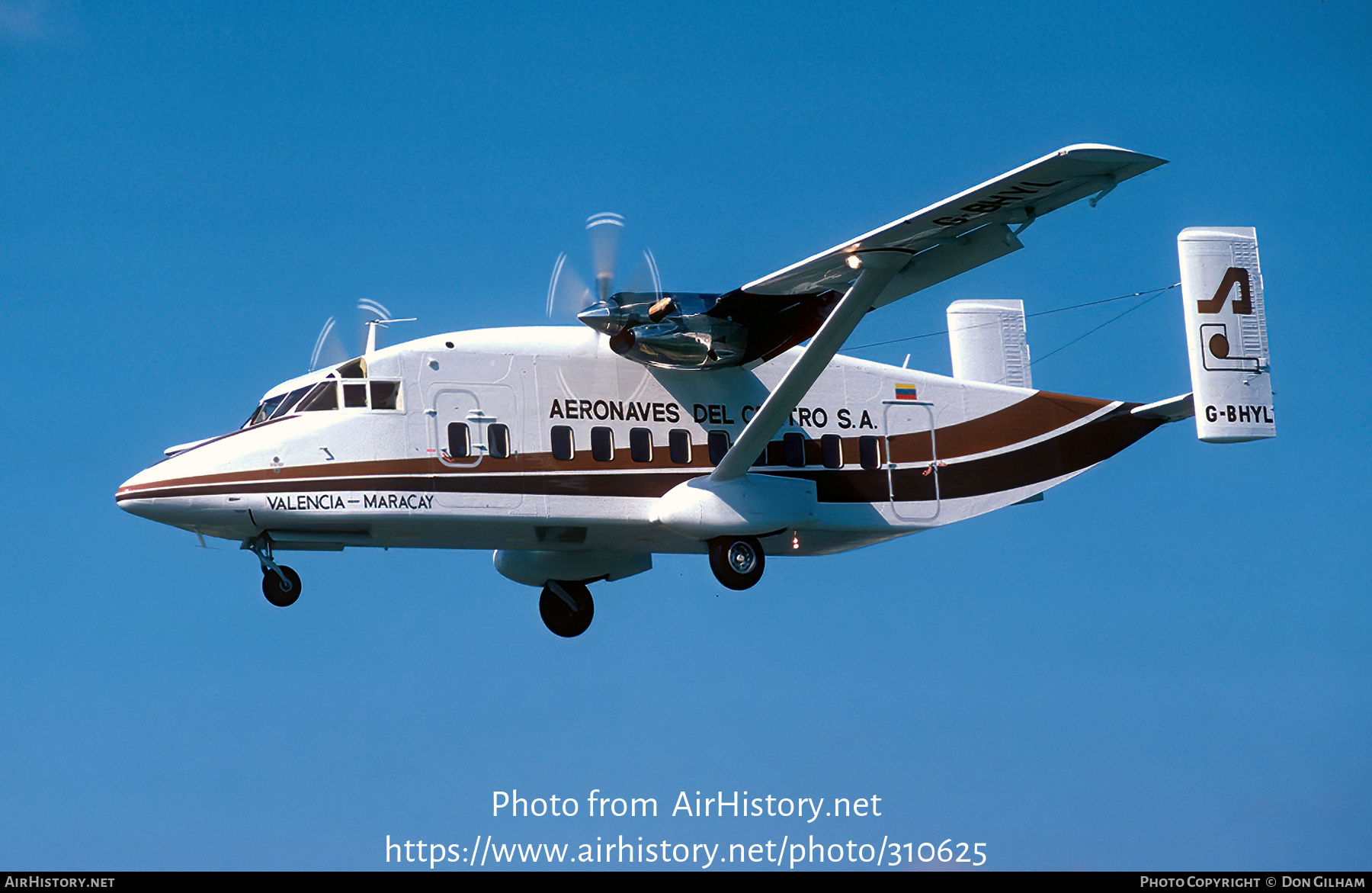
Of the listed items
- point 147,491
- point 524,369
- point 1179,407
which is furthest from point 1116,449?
point 147,491

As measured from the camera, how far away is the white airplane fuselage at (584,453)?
63.4ft

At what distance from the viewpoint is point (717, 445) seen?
21391 mm

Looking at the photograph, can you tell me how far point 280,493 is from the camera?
19125 mm

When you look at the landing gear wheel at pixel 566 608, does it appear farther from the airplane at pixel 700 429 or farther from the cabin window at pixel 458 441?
the cabin window at pixel 458 441

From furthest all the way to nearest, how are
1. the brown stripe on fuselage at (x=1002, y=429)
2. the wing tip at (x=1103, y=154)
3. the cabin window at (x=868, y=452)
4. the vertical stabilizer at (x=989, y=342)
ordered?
the vertical stabilizer at (x=989, y=342) → the brown stripe on fuselage at (x=1002, y=429) → the cabin window at (x=868, y=452) → the wing tip at (x=1103, y=154)

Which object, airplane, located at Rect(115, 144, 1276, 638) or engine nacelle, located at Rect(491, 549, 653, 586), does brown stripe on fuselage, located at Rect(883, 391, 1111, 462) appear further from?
engine nacelle, located at Rect(491, 549, 653, 586)

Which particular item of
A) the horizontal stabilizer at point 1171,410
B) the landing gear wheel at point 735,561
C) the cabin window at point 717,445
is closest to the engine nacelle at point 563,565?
the landing gear wheel at point 735,561

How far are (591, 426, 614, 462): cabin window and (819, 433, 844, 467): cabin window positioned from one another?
288cm

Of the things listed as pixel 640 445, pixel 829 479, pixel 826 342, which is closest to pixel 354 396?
pixel 640 445

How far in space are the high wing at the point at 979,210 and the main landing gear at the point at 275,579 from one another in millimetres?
6303

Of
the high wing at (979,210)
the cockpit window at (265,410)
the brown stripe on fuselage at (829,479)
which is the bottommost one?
the brown stripe on fuselage at (829,479)

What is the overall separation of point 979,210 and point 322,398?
7.82 m

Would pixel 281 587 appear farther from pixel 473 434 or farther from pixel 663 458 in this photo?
pixel 663 458

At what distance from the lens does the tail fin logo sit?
71.7ft
